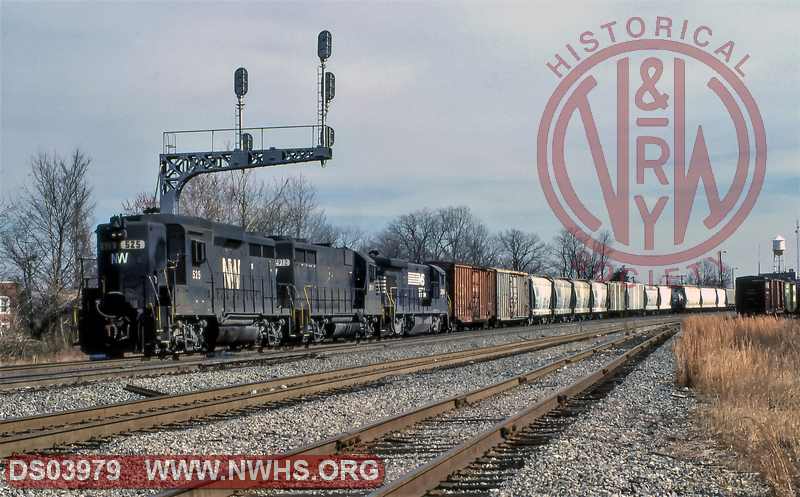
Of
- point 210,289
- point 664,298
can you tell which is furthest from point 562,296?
point 210,289

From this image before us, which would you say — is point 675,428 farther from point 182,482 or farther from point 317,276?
point 317,276

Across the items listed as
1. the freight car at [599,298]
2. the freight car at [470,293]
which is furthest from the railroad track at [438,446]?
the freight car at [599,298]

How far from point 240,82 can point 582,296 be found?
39.0 metres

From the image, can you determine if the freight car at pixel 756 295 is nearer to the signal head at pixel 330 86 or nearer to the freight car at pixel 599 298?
the freight car at pixel 599 298

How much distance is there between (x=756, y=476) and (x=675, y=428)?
2.95 m

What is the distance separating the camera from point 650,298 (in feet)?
240

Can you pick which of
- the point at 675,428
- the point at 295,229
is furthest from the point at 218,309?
the point at 295,229

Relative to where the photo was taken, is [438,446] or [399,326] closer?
[438,446]

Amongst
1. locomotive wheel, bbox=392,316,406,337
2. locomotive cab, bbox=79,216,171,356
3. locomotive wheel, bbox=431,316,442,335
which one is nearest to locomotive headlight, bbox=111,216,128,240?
locomotive cab, bbox=79,216,171,356

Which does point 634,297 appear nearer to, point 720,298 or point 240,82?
point 720,298

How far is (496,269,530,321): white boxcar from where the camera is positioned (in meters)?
46.1

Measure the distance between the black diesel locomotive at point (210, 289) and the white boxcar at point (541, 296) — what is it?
71.4 feet

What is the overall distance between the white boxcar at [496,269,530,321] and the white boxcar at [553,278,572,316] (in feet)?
15.9

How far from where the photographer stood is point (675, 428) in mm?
9945
